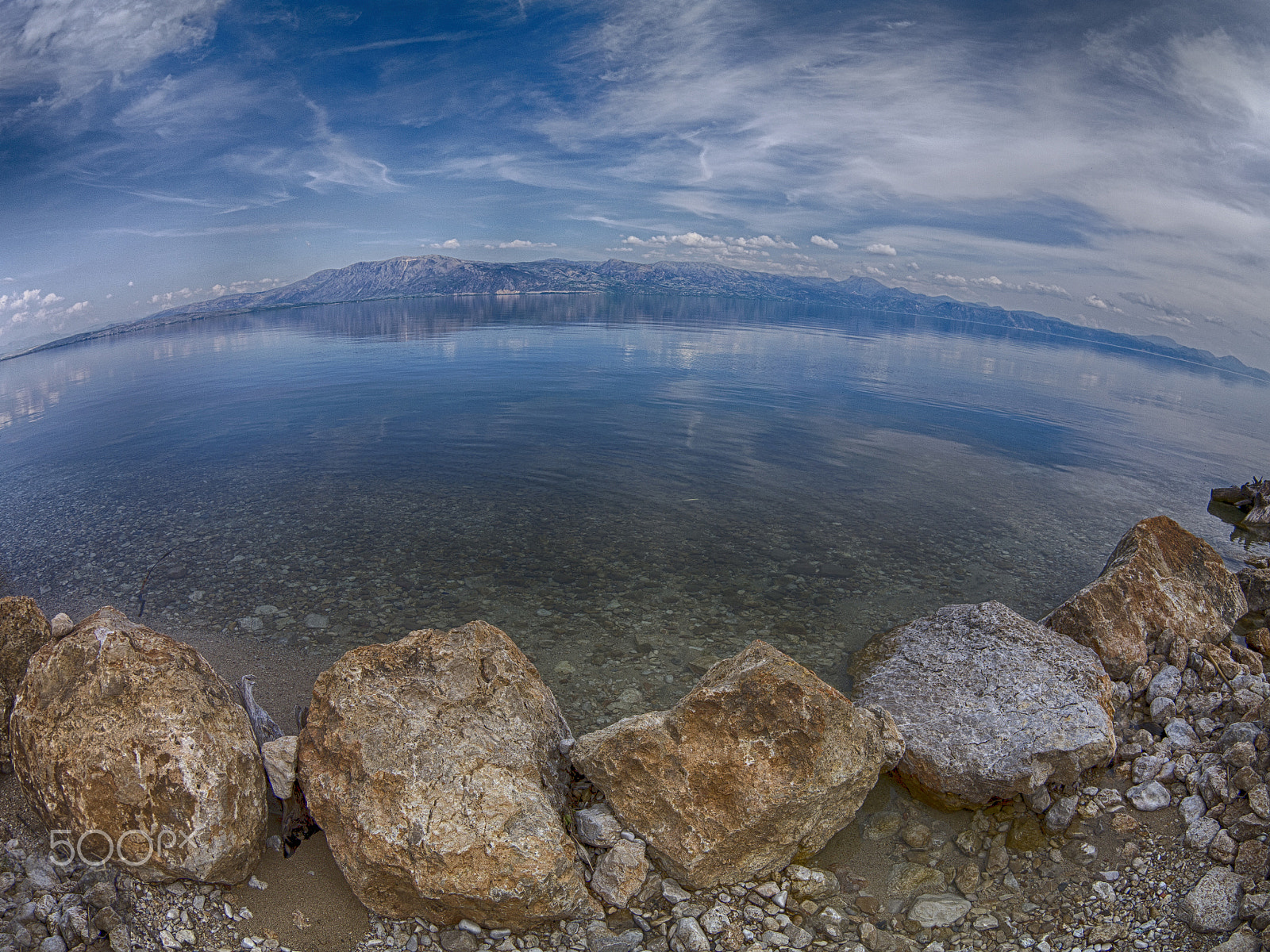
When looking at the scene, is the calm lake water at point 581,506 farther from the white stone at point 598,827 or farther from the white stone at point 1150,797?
the white stone at point 1150,797

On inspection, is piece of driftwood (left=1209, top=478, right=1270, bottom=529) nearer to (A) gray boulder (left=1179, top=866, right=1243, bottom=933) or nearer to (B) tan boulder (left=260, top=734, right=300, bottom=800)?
(A) gray boulder (left=1179, top=866, right=1243, bottom=933)

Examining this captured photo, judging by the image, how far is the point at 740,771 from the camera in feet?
22.1

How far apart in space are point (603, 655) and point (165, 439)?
26.5 meters

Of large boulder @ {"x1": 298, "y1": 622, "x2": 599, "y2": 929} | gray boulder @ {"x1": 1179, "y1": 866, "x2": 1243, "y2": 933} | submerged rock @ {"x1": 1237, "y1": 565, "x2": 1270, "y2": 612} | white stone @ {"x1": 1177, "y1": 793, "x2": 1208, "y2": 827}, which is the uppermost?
large boulder @ {"x1": 298, "y1": 622, "x2": 599, "y2": 929}

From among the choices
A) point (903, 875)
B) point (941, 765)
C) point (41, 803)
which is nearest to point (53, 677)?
point (41, 803)

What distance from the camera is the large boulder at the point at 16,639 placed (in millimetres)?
7500

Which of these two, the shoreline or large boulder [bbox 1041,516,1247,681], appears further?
large boulder [bbox 1041,516,1247,681]

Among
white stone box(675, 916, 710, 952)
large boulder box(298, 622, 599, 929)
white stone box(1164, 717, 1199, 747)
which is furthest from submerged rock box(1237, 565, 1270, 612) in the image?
large boulder box(298, 622, 599, 929)

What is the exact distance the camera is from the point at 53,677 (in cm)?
650

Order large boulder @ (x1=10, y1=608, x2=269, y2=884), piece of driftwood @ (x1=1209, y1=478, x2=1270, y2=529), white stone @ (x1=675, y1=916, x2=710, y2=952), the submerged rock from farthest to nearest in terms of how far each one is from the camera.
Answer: piece of driftwood @ (x1=1209, y1=478, x2=1270, y2=529)
the submerged rock
large boulder @ (x1=10, y1=608, x2=269, y2=884)
white stone @ (x1=675, y1=916, x2=710, y2=952)

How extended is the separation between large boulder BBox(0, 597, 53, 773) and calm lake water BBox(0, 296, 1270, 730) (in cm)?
414

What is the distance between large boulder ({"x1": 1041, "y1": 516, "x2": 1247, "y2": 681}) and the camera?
10320 millimetres

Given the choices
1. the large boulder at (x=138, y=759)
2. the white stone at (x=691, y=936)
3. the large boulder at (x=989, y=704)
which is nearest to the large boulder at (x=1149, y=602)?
the large boulder at (x=989, y=704)

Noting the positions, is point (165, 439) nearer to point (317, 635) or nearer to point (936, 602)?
point (317, 635)
